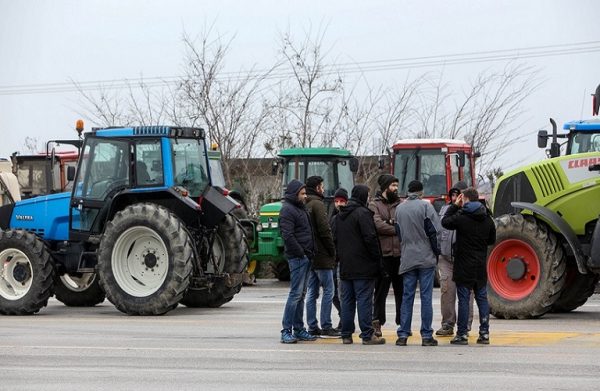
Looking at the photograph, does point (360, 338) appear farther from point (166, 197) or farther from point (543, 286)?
point (166, 197)

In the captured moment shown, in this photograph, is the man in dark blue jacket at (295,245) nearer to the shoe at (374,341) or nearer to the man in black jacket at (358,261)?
the man in black jacket at (358,261)

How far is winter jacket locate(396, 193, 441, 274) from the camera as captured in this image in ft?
52.1

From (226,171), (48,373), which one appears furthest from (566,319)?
(226,171)

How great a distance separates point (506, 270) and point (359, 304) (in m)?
4.53

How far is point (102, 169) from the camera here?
70.6ft

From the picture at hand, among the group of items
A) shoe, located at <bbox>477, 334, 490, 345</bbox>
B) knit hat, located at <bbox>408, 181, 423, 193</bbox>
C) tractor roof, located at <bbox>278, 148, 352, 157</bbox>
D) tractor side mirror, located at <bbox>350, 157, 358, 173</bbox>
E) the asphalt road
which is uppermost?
tractor roof, located at <bbox>278, 148, 352, 157</bbox>

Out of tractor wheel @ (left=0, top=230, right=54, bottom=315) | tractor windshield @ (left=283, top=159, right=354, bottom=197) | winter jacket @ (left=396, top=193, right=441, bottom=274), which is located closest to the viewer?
winter jacket @ (left=396, top=193, right=441, bottom=274)

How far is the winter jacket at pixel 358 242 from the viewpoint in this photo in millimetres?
16047

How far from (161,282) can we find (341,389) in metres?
8.81

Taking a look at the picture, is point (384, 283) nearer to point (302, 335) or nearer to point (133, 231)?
point (302, 335)

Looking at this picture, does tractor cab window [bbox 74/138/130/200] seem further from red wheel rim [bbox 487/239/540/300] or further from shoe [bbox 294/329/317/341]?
red wheel rim [bbox 487/239/540/300]

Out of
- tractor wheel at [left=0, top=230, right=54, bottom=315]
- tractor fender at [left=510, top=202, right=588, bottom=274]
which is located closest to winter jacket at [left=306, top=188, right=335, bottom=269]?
tractor fender at [left=510, top=202, right=588, bottom=274]

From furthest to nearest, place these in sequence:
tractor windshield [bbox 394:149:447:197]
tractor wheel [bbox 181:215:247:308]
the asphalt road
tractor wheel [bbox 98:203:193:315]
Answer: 1. tractor windshield [bbox 394:149:447:197]
2. tractor wheel [bbox 181:215:247:308]
3. tractor wheel [bbox 98:203:193:315]
4. the asphalt road

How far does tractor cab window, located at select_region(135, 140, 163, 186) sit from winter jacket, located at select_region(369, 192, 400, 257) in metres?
5.44
